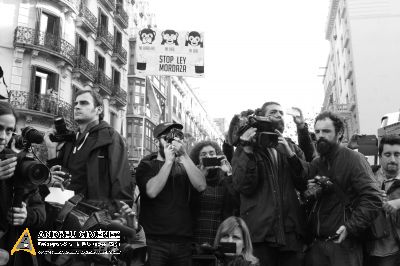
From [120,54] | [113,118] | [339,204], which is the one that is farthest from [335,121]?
[120,54]

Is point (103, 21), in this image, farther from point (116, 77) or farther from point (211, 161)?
point (211, 161)

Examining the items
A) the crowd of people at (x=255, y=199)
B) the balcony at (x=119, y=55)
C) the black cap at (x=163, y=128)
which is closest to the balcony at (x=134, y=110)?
the balcony at (x=119, y=55)

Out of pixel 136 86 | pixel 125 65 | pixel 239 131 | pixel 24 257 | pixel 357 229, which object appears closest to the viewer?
pixel 24 257

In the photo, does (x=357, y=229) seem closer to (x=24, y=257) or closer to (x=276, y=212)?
(x=276, y=212)

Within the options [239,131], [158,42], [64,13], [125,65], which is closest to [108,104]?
[125,65]

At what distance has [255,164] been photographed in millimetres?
4000

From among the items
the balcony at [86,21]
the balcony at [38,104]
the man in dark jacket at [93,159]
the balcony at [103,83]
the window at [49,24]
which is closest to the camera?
the man in dark jacket at [93,159]

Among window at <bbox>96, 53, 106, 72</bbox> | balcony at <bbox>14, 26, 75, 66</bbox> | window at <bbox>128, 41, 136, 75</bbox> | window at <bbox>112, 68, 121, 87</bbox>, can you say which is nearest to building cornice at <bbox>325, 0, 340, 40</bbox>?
window at <bbox>128, 41, 136, 75</bbox>

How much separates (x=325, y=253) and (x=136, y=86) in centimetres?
3089

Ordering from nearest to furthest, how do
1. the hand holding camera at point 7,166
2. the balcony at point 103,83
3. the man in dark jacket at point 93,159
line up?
the hand holding camera at point 7,166
the man in dark jacket at point 93,159
the balcony at point 103,83

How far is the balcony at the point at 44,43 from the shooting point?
65.6 ft

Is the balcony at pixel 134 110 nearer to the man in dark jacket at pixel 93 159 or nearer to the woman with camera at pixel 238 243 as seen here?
the man in dark jacket at pixel 93 159

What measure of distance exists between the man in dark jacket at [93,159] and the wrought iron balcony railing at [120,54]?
83.0 feet

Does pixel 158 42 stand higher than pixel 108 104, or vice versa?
pixel 108 104
